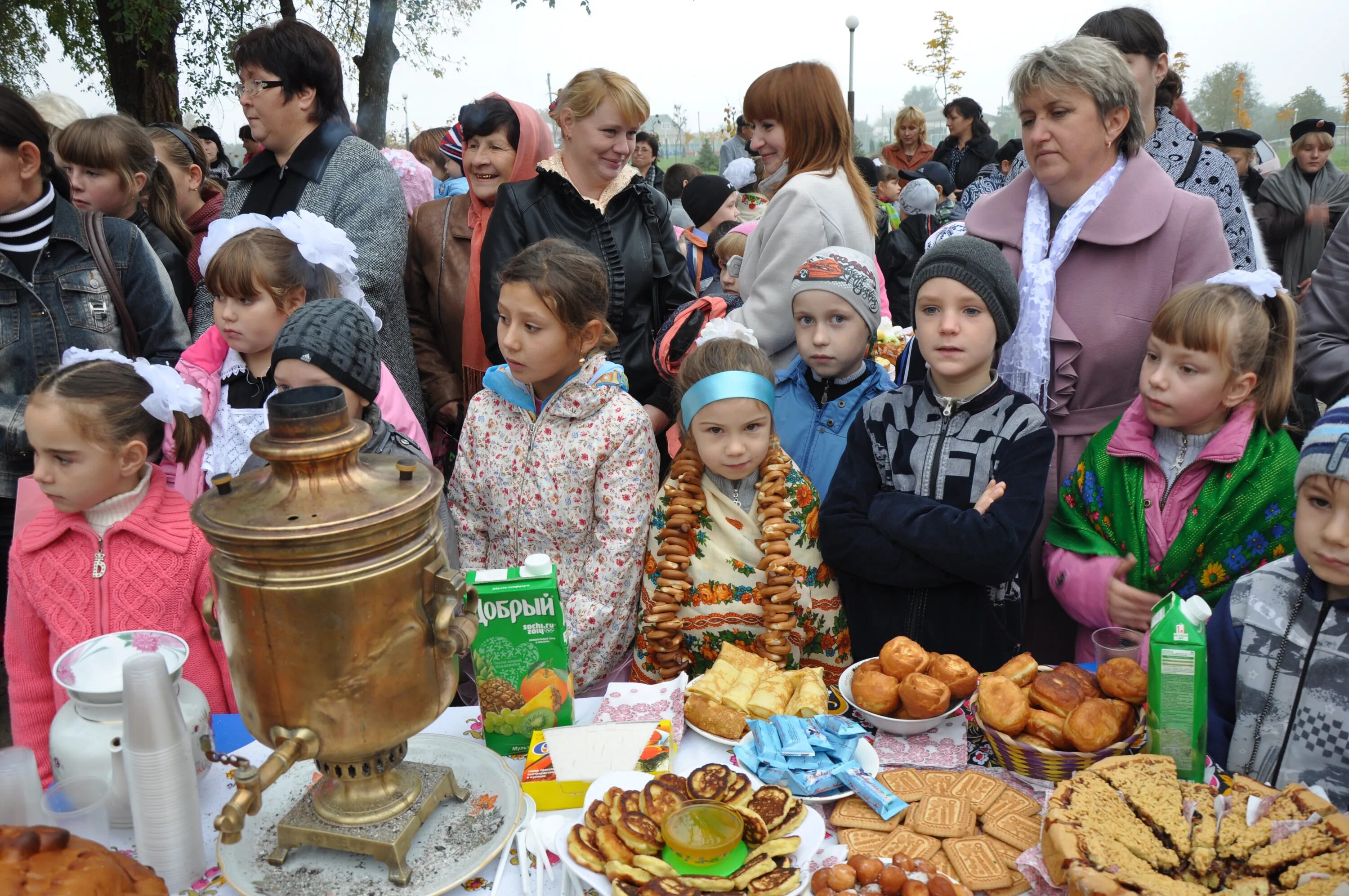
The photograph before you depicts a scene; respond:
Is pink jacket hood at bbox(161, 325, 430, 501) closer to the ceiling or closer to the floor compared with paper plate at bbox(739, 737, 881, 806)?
closer to the ceiling

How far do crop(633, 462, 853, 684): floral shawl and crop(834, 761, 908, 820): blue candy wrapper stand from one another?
80cm

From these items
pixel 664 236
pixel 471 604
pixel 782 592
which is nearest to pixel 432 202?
A: pixel 664 236

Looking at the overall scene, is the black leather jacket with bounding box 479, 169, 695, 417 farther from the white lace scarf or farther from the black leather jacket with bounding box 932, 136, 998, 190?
the black leather jacket with bounding box 932, 136, 998, 190

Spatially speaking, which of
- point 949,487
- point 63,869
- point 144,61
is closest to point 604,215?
point 949,487

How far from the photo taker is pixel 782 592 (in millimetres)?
2365

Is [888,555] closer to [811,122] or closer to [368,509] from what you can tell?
[368,509]

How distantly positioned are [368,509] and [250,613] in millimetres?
225

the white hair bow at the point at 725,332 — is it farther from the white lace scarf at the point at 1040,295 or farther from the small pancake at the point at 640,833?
the small pancake at the point at 640,833

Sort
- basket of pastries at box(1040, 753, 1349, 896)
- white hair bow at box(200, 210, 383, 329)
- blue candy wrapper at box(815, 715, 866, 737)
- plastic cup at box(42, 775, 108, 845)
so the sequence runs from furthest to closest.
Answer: white hair bow at box(200, 210, 383, 329)
blue candy wrapper at box(815, 715, 866, 737)
plastic cup at box(42, 775, 108, 845)
basket of pastries at box(1040, 753, 1349, 896)

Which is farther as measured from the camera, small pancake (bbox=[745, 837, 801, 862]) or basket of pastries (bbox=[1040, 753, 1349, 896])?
small pancake (bbox=[745, 837, 801, 862])

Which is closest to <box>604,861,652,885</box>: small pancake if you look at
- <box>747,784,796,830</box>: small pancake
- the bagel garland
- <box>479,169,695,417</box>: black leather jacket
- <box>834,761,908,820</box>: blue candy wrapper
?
<box>747,784,796,830</box>: small pancake

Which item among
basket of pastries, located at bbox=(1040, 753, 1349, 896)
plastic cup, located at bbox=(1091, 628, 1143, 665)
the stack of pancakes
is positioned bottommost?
the stack of pancakes

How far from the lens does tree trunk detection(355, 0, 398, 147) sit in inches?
406

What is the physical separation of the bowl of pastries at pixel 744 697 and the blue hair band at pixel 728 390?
738mm
